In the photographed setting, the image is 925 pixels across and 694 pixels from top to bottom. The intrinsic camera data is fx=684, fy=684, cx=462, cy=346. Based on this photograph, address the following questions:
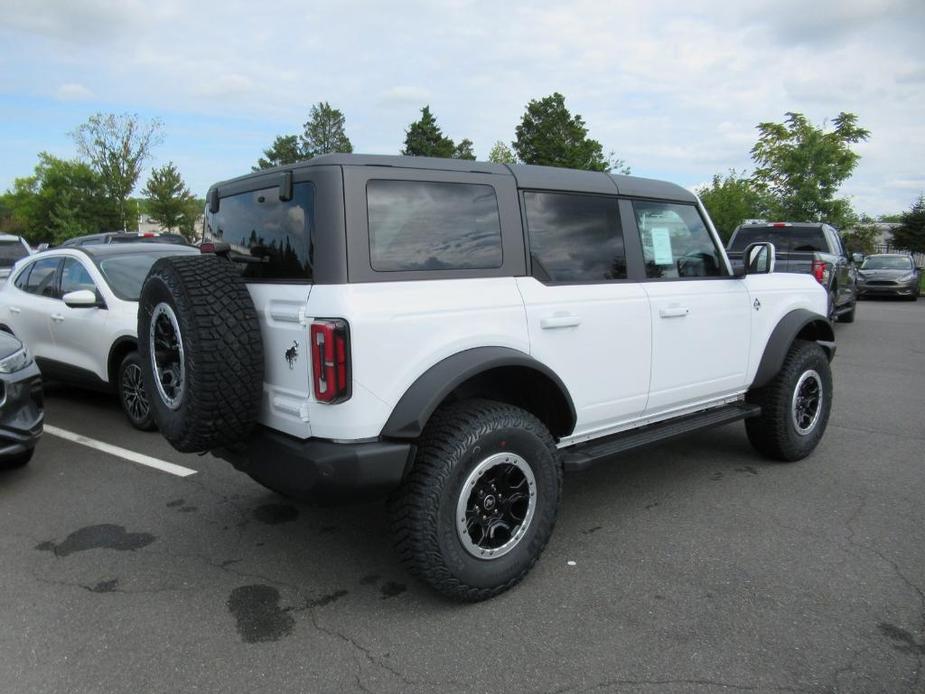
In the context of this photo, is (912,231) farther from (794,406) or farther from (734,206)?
(794,406)

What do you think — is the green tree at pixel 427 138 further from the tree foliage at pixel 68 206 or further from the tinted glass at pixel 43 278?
the tinted glass at pixel 43 278

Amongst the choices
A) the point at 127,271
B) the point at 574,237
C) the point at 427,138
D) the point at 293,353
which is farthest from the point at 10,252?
the point at 427,138

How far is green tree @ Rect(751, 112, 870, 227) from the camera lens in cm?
2591

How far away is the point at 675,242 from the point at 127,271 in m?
4.82

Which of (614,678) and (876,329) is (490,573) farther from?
(876,329)

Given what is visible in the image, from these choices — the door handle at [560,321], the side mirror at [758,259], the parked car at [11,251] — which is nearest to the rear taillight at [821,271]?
the side mirror at [758,259]

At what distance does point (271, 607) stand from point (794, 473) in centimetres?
358

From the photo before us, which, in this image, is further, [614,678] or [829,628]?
[829,628]

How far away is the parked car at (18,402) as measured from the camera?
429cm

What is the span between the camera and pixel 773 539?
367 centimetres

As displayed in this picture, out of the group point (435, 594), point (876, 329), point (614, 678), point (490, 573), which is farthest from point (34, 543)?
point (876, 329)

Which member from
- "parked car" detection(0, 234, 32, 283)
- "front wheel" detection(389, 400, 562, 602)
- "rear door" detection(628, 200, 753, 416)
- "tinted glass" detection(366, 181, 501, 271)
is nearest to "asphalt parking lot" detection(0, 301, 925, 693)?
"front wheel" detection(389, 400, 562, 602)

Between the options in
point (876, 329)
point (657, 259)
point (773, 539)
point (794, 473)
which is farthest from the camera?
Answer: point (876, 329)

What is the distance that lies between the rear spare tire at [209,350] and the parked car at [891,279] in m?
21.4
